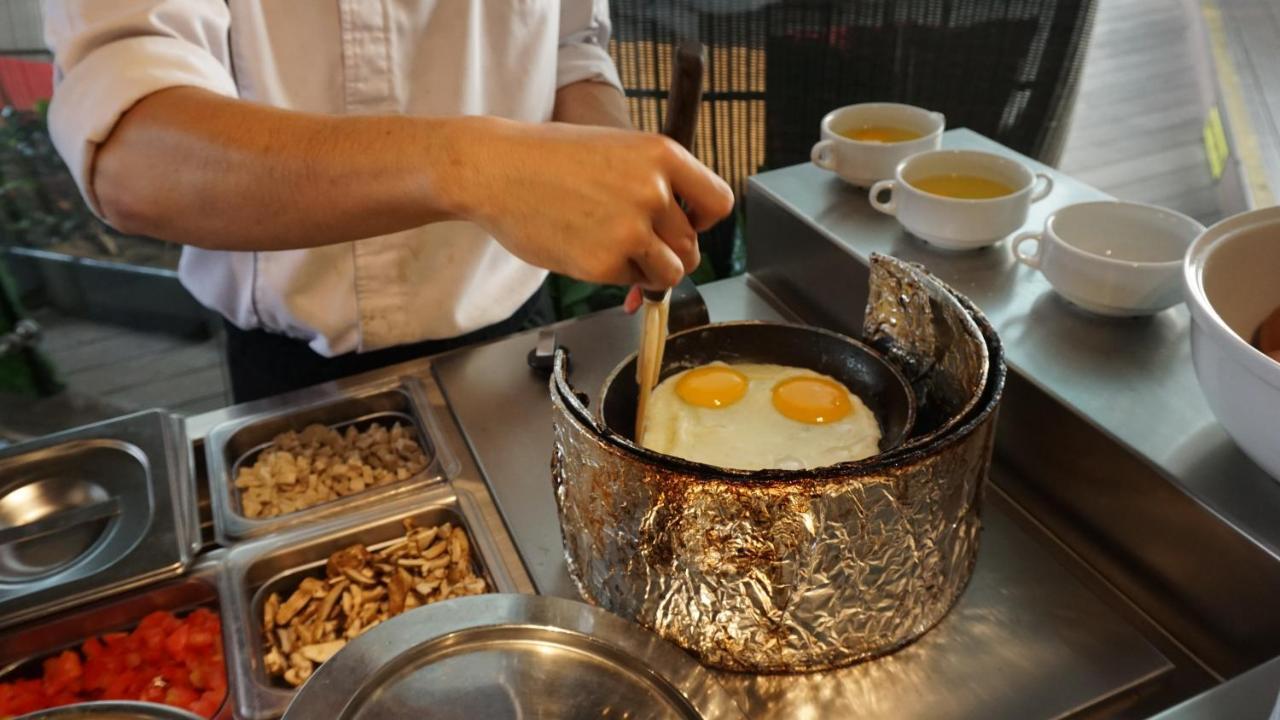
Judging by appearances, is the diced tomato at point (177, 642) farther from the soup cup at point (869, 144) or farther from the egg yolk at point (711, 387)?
the soup cup at point (869, 144)

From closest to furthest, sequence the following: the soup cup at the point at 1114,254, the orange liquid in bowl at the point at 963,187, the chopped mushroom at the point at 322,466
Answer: the soup cup at the point at 1114,254
the chopped mushroom at the point at 322,466
the orange liquid in bowl at the point at 963,187

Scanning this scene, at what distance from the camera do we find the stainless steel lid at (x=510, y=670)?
0.83m

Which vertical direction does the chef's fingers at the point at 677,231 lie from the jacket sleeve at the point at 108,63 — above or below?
below

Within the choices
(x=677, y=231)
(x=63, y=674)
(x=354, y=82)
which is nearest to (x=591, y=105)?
(x=354, y=82)

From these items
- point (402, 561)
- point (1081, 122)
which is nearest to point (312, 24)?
point (402, 561)

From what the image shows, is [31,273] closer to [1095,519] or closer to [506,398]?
[506,398]

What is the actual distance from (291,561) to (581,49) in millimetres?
979

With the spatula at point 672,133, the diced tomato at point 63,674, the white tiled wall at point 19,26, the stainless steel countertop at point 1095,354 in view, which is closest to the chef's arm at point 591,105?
the stainless steel countertop at point 1095,354

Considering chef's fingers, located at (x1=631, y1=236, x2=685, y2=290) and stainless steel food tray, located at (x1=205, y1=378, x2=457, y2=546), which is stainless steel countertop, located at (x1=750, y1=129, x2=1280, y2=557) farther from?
stainless steel food tray, located at (x1=205, y1=378, x2=457, y2=546)

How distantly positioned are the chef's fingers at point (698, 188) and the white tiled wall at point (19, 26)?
7.73 ft

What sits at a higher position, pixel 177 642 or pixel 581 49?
pixel 581 49

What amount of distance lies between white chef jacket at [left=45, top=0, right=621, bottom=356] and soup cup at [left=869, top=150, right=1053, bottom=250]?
1.80 feet

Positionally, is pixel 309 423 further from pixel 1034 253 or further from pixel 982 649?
pixel 1034 253

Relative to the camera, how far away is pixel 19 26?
8.23 feet
